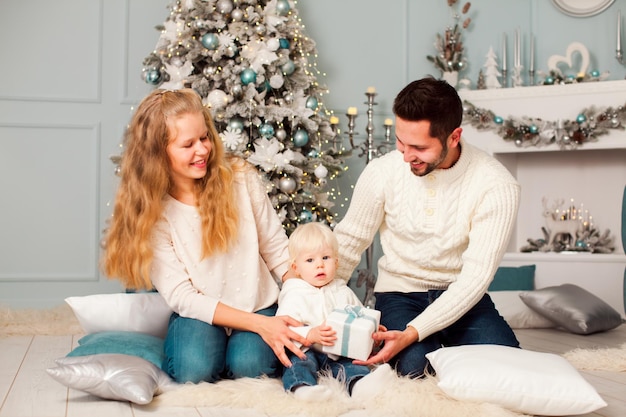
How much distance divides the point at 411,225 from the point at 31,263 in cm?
276

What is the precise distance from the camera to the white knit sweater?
2.47 metres

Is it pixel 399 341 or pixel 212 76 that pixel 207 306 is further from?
pixel 212 76

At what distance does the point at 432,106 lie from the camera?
7.63 feet

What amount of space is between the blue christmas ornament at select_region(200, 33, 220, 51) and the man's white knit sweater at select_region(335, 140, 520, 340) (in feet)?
5.40

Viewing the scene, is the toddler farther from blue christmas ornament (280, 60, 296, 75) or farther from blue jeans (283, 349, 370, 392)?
blue christmas ornament (280, 60, 296, 75)

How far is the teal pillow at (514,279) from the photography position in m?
4.52

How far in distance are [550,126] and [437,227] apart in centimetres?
251

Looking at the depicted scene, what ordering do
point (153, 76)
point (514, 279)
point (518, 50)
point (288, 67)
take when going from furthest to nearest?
point (518, 50), point (514, 279), point (153, 76), point (288, 67)

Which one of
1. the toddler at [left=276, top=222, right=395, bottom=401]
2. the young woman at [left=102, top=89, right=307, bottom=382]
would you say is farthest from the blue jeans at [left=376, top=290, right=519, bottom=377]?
the young woman at [left=102, top=89, right=307, bottom=382]

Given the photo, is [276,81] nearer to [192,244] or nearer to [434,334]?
[192,244]

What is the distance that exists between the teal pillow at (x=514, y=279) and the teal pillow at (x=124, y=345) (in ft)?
7.70

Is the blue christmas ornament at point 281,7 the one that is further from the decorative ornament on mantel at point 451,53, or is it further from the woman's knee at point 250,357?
the woman's knee at point 250,357

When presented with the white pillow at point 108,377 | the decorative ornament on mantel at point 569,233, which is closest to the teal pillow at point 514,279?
the decorative ornament on mantel at point 569,233

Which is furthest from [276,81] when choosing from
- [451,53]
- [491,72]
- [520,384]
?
[520,384]
